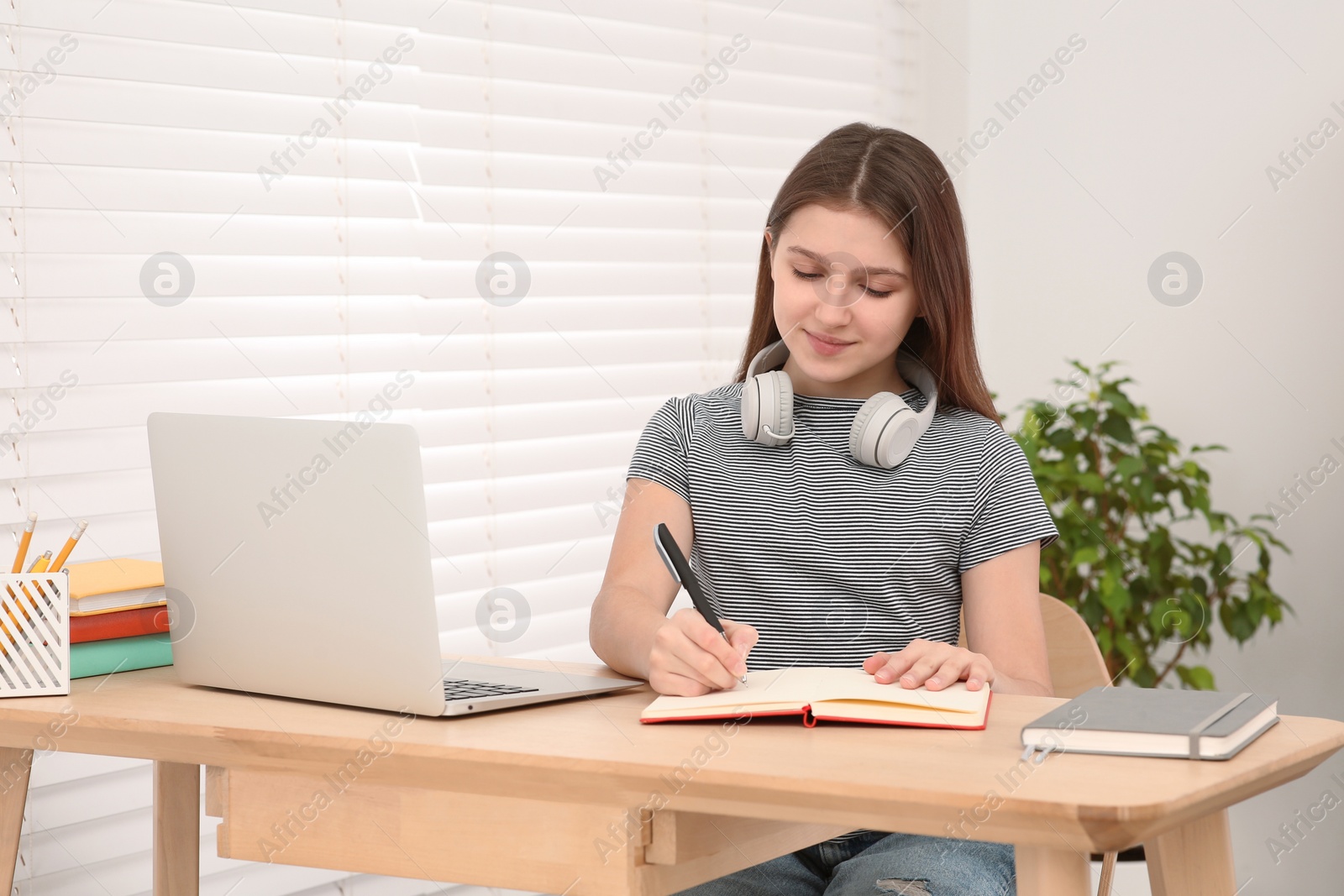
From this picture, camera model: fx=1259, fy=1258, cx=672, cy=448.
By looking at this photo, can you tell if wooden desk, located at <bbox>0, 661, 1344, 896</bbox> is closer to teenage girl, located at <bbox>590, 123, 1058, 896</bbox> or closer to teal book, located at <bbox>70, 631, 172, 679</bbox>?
teal book, located at <bbox>70, 631, 172, 679</bbox>

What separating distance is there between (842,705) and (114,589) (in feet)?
2.60

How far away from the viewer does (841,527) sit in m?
1.50

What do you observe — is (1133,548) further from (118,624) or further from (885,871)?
(118,624)

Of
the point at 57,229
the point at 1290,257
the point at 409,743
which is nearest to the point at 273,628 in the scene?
the point at 409,743

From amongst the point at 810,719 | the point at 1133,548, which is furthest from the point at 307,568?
the point at 1133,548

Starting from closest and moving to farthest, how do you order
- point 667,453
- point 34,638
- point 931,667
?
1. point 931,667
2. point 34,638
3. point 667,453

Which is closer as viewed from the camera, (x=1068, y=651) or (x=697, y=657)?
(x=697, y=657)

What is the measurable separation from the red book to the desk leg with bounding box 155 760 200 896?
221 millimetres

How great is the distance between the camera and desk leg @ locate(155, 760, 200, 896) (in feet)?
4.93

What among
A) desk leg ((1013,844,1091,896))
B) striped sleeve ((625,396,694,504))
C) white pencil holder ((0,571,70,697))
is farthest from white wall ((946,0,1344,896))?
white pencil holder ((0,571,70,697))

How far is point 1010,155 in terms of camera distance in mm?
3041

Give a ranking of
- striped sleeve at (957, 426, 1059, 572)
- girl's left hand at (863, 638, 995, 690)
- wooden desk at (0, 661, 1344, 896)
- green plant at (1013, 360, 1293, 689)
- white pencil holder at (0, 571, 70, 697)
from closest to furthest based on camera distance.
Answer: wooden desk at (0, 661, 1344, 896) < girl's left hand at (863, 638, 995, 690) < white pencil holder at (0, 571, 70, 697) < striped sleeve at (957, 426, 1059, 572) < green plant at (1013, 360, 1293, 689)

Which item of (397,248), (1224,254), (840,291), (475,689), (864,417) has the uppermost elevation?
(397,248)

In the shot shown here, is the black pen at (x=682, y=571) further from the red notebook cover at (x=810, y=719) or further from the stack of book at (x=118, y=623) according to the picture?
the stack of book at (x=118, y=623)
